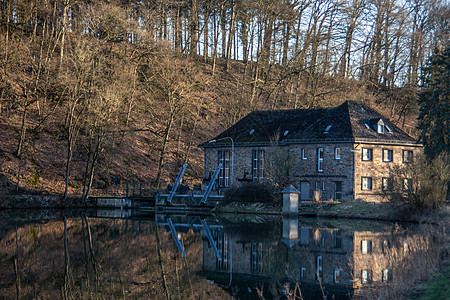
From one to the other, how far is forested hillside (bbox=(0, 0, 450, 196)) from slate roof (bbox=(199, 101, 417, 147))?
7210mm

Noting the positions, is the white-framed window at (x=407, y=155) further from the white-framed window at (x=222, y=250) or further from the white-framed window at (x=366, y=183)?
the white-framed window at (x=222, y=250)

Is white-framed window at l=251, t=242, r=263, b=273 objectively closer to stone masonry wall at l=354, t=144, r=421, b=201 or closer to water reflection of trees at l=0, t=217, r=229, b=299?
water reflection of trees at l=0, t=217, r=229, b=299

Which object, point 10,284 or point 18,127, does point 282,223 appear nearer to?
point 10,284

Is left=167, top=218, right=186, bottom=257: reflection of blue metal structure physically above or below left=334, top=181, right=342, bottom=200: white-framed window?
below

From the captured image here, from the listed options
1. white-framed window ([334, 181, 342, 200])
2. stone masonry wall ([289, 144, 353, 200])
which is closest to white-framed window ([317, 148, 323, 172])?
stone masonry wall ([289, 144, 353, 200])

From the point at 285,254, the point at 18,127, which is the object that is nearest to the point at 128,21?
the point at 18,127

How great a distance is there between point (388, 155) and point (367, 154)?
244 cm

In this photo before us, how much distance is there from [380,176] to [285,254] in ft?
81.1

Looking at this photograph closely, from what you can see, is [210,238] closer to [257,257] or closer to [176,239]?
[176,239]

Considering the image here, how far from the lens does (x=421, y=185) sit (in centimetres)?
2886

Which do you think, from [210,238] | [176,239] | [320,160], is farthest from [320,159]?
[176,239]

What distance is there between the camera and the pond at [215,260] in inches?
550

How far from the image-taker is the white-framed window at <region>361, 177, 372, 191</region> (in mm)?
41250

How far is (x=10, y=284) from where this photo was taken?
Answer: 48.3ft
